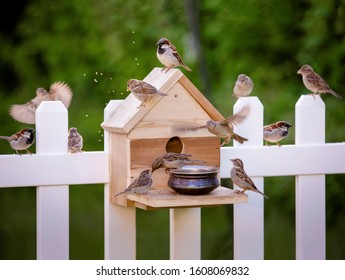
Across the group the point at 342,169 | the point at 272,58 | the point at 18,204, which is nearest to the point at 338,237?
the point at 272,58

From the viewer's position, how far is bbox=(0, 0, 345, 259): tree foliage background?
8414 millimetres

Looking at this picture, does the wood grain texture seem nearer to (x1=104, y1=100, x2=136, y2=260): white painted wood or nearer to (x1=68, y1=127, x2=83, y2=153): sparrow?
(x1=104, y1=100, x2=136, y2=260): white painted wood

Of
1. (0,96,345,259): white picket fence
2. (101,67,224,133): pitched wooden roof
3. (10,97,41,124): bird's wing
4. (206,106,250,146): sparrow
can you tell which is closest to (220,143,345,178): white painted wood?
(0,96,345,259): white picket fence

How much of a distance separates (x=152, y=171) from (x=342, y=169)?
3.54ft

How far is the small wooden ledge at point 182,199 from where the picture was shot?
4.37 meters

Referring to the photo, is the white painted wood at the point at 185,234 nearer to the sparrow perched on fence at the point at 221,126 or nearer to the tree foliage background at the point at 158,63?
the sparrow perched on fence at the point at 221,126

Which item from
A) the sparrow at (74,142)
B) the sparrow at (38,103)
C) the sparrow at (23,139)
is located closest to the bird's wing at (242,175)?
the sparrow at (74,142)

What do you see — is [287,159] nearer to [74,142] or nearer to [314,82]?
[74,142]

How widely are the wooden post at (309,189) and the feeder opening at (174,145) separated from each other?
0.61 metres

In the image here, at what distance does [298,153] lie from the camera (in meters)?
5.03

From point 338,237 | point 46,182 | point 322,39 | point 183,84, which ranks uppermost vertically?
point 322,39

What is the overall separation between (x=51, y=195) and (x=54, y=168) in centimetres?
12

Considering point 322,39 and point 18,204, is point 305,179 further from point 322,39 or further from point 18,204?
point 18,204

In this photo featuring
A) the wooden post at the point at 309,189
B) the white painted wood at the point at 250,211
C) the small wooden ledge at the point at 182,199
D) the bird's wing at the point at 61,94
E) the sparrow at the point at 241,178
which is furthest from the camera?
the bird's wing at the point at 61,94
